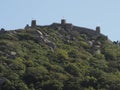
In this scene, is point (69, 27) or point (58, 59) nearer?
point (58, 59)

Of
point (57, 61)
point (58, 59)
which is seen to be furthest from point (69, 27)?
point (57, 61)

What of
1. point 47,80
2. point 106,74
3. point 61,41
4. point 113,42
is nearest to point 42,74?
point 47,80

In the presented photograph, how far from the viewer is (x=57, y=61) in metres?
123

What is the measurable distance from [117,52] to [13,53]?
62.9 feet

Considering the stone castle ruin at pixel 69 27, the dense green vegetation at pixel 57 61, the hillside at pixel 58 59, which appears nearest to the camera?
the dense green vegetation at pixel 57 61

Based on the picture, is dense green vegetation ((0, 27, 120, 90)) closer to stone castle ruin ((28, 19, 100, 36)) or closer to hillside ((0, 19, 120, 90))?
hillside ((0, 19, 120, 90))

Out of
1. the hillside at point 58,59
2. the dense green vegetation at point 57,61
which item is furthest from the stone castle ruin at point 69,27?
the dense green vegetation at point 57,61

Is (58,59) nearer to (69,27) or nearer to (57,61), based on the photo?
→ (57,61)

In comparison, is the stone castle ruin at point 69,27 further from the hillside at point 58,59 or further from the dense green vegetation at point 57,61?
the dense green vegetation at point 57,61

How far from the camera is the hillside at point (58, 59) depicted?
4385 inches

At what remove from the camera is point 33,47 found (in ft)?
415

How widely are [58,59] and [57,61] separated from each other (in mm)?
983

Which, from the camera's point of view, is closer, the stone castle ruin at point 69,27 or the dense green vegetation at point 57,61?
the dense green vegetation at point 57,61

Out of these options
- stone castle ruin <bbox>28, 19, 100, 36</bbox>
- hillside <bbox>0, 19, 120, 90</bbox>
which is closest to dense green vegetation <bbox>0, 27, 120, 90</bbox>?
hillside <bbox>0, 19, 120, 90</bbox>
